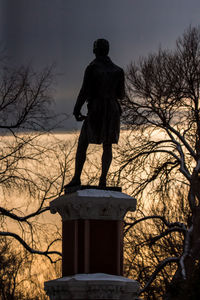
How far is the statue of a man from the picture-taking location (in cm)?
1515

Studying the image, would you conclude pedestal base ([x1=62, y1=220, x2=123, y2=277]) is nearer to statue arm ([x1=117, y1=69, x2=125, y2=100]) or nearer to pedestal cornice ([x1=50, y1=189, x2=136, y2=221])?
pedestal cornice ([x1=50, y1=189, x2=136, y2=221])

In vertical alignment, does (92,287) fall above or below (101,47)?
below

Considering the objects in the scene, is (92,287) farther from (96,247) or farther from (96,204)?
(96,204)

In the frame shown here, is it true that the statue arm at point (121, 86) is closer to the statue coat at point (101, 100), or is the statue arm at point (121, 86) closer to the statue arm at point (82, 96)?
the statue coat at point (101, 100)

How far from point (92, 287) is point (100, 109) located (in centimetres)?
331

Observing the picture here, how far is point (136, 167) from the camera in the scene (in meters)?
27.0

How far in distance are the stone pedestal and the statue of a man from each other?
618 millimetres

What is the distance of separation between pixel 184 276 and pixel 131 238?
921 cm

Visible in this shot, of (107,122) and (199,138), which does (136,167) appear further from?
(107,122)

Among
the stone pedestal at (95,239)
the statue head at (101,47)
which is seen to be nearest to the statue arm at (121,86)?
the statue head at (101,47)

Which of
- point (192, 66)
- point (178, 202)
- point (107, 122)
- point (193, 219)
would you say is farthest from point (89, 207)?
point (178, 202)

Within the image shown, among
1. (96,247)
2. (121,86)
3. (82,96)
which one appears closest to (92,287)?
(96,247)

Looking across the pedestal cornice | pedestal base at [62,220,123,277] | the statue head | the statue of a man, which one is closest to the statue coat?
the statue of a man

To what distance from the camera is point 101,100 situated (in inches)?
603
